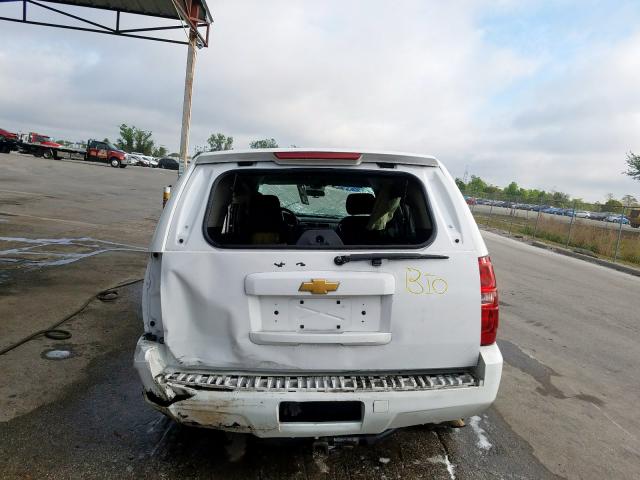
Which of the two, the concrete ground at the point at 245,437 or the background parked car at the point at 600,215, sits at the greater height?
the background parked car at the point at 600,215

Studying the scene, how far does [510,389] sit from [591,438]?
780 mm

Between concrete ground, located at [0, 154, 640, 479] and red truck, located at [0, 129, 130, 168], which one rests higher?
Result: red truck, located at [0, 129, 130, 168]

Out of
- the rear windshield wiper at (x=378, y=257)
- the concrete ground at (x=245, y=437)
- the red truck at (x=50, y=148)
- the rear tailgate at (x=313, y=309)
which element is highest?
the red truck at (x=50, y=148)

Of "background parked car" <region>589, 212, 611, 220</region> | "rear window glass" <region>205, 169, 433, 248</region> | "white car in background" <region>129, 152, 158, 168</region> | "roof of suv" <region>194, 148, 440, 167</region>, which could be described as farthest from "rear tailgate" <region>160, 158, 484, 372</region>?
"white car in background" <region>129, 152, 158, 168</region>

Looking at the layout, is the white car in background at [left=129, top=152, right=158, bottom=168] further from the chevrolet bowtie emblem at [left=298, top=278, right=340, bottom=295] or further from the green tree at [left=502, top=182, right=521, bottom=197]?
the green tree at [left=502, top=182, right=521, bottom=197]

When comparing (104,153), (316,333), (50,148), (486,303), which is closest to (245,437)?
(316,333)

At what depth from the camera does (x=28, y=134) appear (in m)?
37.7

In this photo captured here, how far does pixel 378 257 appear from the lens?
2.38 m

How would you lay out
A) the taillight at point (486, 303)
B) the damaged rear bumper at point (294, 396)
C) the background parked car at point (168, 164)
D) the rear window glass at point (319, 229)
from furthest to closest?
the background parked car at point (168, 164), the rear window glass at point (319, 229), the taillight at point (486, 303), the damaged rear bumper at point (294, 396)

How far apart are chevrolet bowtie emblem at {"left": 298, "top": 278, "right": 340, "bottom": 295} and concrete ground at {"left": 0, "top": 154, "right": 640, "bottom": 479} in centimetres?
107

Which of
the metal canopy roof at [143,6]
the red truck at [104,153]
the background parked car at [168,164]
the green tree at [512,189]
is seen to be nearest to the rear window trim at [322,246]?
the metal canopy roof at [143,6]

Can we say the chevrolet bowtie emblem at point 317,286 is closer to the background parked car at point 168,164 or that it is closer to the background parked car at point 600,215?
the background parked car at point 600,215

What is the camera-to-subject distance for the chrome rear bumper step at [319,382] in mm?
2270

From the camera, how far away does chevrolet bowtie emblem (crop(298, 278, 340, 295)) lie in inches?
91.3
